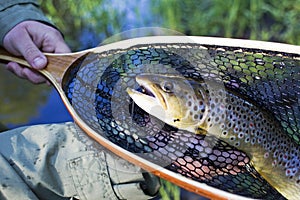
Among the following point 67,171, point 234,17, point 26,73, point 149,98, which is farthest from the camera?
point 234,17

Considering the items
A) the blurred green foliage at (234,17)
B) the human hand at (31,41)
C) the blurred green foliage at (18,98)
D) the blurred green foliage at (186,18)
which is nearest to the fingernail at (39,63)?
the human hand at (31,41)

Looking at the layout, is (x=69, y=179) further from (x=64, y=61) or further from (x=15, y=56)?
(x=15, y=56)

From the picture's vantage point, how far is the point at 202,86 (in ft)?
3.83

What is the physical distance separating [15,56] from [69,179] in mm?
363

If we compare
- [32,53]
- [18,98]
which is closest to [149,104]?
[32,53]

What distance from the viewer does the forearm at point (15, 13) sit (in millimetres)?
1505

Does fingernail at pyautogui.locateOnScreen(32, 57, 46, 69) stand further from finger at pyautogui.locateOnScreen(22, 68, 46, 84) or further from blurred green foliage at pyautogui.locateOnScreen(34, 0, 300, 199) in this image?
blurred green foliage at pyautogui.locateOnScreen(34, 0, 300, 199)

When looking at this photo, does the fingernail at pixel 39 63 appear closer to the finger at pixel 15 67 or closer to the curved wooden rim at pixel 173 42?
the curved wooden rim at pixel 173 42

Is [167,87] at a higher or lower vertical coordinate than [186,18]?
higher

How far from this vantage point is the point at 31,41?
55.6 inches

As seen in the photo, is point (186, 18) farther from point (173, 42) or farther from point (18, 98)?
point (173, 42)

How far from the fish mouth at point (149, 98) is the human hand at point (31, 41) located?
15.4 inches

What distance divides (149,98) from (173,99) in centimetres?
5

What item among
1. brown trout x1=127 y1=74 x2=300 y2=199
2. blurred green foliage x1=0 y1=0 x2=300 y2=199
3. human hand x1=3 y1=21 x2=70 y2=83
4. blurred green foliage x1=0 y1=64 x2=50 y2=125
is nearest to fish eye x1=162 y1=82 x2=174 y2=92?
brown trout x1=127 y1=74 x2=300 y2=199
